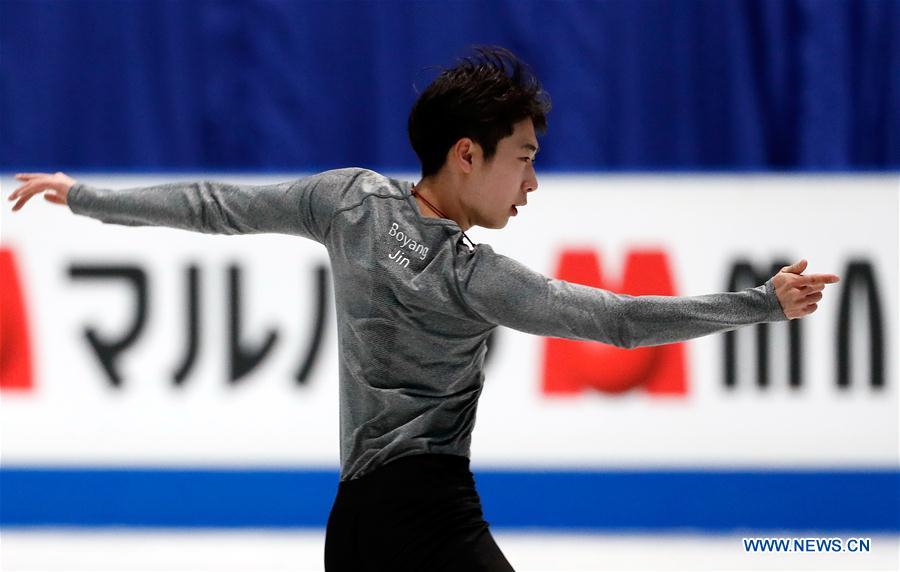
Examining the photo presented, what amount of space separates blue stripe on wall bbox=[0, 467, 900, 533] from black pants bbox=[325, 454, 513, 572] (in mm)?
1752

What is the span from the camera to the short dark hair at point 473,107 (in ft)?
5.65

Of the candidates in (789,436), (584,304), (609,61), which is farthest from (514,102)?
(789,436)

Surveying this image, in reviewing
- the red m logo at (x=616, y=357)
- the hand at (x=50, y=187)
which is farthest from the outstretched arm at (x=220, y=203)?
the red m logo at (x=616, y=357)

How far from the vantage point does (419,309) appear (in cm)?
167

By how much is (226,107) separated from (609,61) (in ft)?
3.91

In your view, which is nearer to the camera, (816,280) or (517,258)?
(816,280)

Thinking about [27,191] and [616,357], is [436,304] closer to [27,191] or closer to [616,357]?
[27,191]

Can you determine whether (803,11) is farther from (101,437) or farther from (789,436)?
(101,437)

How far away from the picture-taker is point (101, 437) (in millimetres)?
3475

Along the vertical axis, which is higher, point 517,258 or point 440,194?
point 440,194

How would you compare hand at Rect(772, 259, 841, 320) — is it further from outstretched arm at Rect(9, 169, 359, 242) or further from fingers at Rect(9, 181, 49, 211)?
fingers at Rect(9, 181, 49, 211)

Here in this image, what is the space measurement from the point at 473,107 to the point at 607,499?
1974 millimetres

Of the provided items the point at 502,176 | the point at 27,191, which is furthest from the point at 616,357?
the point at 27,191

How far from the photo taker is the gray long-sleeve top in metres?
1.58
